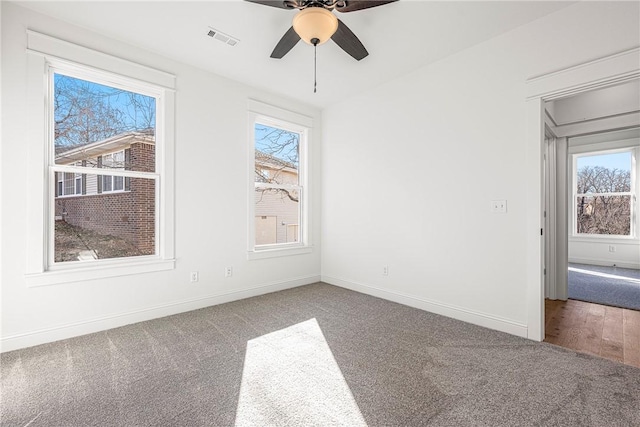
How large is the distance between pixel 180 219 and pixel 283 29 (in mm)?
2233

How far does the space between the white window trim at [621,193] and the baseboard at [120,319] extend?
639cm

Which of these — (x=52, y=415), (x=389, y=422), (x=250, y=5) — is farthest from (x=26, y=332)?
(x=250, y=5)

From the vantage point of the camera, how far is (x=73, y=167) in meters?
2.71

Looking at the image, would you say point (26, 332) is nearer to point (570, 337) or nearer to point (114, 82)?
point (114, 82)

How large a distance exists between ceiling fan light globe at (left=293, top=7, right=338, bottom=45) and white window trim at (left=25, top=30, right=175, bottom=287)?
1907mm

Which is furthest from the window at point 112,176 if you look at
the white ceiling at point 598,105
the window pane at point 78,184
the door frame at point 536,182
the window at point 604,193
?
the window at point 604,193

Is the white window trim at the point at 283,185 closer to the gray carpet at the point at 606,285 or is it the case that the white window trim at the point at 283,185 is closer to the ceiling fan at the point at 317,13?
the ceiling fan at the point at 317,13

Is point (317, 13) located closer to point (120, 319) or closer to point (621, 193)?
point (120, 319)

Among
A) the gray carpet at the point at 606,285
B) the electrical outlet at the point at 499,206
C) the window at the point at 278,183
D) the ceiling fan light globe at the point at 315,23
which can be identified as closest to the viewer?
the ceiling fan light globe at the point at 315,23

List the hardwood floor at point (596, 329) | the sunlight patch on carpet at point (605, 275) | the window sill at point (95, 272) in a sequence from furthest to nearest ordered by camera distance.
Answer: the sunlight patch on carpet at point (605, 275)
the window sill at point (95, 272)
the hardwood floor at point (596, 329)

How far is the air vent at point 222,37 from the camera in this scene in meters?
2.77

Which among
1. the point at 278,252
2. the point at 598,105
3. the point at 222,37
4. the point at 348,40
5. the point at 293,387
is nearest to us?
the point at 293,387

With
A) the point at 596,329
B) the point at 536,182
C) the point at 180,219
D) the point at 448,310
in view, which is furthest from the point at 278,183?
the point at 596,329

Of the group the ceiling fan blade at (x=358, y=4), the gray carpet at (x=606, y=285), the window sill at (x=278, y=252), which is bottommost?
the gray carpet at (x=606, y=285)
